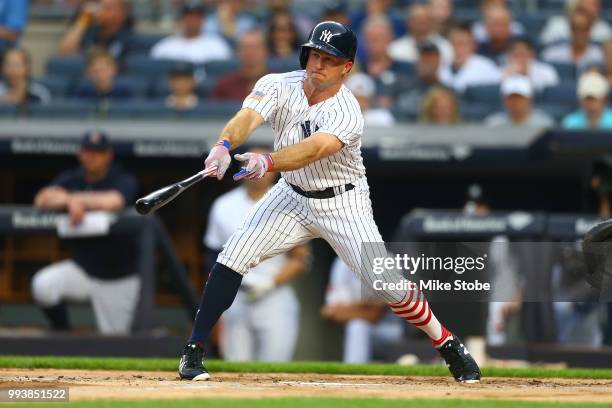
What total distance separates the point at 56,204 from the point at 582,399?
175 inches

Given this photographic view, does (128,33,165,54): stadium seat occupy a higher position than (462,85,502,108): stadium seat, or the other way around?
(128,33,165,54): stadium seat

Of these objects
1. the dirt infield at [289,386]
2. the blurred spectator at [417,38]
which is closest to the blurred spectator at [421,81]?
the blurred spectator at [417,38]

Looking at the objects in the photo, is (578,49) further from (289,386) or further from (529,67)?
(289,386)

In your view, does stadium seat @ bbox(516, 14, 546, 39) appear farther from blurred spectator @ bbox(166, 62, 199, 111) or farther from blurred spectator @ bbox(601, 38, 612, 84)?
blurred spectator @ bbox(166, 62, 199, 111)

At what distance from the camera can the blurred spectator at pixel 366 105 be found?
9.82m

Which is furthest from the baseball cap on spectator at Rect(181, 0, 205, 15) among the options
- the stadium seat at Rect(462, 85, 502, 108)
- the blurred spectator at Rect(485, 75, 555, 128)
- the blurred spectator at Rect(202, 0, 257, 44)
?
the blurred spectator at Rect(485, 75, 555, 128)

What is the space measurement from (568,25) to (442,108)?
2116 millimetres

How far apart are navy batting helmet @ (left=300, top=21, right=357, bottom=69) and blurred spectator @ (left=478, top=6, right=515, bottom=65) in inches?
204

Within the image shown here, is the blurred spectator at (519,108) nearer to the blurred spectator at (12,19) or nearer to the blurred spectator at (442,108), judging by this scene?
the blurred spectator at (442,108)

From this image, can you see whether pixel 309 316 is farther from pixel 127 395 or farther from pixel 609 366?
pixel 127 395

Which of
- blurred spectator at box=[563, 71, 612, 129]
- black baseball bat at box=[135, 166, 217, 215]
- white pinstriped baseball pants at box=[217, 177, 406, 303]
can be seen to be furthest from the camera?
blurred spectator at box=[563, 71, 612, 129]

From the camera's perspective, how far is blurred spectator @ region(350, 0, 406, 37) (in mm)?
11398

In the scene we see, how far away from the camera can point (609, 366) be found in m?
8.14

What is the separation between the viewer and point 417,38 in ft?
36.4
